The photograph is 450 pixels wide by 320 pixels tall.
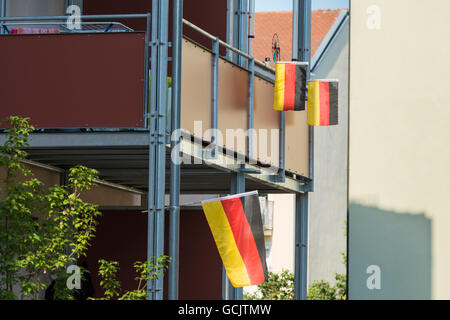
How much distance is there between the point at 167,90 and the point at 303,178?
17.3ft

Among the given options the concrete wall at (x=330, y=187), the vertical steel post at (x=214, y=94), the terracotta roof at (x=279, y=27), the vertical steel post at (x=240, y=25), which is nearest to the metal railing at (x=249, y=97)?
the vertical steel post at (x=214, y=94)

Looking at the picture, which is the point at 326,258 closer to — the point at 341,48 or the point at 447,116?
the point at 341,48

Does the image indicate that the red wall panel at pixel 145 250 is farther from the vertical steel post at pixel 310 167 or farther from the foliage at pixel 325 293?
the foliage at pixel 325 293

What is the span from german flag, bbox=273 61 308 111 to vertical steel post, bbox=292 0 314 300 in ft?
4.15

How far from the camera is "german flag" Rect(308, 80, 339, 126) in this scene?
16.8 meters

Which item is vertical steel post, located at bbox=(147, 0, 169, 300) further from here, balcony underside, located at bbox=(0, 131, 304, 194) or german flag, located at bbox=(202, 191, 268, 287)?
german flag, located at bbox=(202, 191, 268, 287)

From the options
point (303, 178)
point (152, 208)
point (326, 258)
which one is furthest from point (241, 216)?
point (326, 258)

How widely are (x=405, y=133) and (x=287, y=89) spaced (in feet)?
23.3

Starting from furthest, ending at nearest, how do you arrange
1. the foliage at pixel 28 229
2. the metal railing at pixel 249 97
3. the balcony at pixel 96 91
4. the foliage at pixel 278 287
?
1. the foliage at pixel 278 287
2. the metal railing at pixel 249 97
3. the balcony at pixel 96 91
4. the foliage at pixel 28 229

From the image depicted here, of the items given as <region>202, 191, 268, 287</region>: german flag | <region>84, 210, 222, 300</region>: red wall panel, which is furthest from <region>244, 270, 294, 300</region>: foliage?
<region>202, 191, 268, 287</region>: german flag

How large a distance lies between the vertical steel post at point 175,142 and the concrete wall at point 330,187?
23468 mm

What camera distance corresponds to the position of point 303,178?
60.3 ft

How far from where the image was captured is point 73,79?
1345 centimetres

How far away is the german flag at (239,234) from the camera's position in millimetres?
12922
